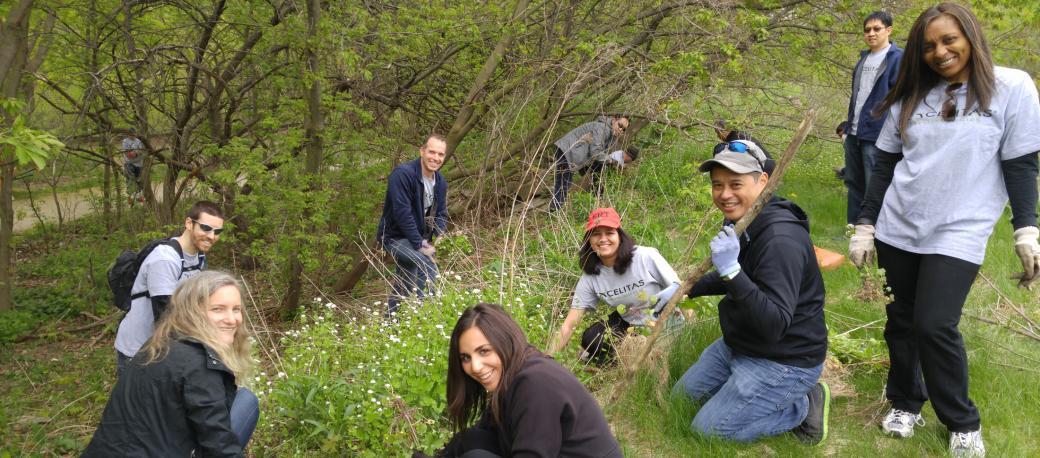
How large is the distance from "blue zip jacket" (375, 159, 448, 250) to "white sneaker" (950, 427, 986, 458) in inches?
161

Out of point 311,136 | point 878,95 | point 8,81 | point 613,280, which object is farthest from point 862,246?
point 8,81

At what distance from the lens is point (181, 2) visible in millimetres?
8430

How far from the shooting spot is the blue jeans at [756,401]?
3.36 m

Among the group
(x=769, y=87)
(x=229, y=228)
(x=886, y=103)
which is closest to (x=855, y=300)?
(x=886, y=103)

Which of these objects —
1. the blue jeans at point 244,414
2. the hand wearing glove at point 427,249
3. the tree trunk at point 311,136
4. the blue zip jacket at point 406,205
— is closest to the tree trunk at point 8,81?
the blue jeans at point 244,414

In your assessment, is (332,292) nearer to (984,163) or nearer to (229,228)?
(229,228)

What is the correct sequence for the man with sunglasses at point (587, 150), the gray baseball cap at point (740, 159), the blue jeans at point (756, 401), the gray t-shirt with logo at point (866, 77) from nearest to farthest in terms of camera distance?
the gray baseball cap at point (740, 159) < the blue jeans at point (756, 401) < the gray t-shirt with logo at point (866, 77) < the man with sunglasses at point (587, 150)

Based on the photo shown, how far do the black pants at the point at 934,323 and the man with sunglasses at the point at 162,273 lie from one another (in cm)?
335

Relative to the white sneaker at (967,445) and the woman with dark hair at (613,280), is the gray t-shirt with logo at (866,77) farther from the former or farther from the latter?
the white sneaker at (967,445)

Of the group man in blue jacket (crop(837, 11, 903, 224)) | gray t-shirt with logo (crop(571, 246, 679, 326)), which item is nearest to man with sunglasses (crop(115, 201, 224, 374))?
gray t-shirt with logo (crop(571, 246, 679, 326))

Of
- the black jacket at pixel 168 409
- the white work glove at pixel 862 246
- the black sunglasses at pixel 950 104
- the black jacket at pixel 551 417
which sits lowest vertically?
the black jacket at pixel 168 409

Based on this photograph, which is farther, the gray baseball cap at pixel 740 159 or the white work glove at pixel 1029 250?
the gray baseball cap at pixel 740 159

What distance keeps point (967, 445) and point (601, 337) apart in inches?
79.0

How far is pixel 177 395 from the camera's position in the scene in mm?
2975
